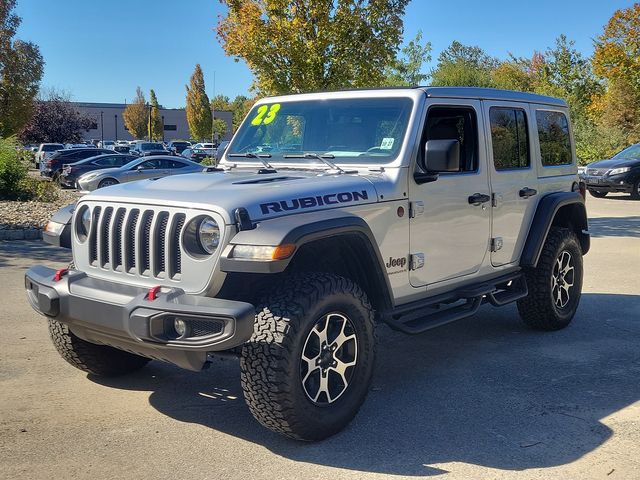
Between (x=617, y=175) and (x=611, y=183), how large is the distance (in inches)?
10.3

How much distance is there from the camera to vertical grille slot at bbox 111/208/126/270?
405 centimetres

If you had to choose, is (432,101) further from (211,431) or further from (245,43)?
(245,43)

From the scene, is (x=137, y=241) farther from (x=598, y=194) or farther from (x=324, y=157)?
(x=598, y=194)

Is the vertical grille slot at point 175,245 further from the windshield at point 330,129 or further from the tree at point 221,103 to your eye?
the tree at point 221,103

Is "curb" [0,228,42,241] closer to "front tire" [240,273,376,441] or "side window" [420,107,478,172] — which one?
"side window" [420,107,478,172]

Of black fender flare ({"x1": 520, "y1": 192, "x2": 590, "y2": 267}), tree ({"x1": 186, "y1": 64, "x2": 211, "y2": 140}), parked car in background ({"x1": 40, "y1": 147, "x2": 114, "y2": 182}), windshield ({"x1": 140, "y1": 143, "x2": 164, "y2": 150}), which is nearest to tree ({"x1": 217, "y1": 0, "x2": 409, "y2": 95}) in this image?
black fender flare ({"x1": 520, "y1": 192, "x2": 590, "y2": 267})

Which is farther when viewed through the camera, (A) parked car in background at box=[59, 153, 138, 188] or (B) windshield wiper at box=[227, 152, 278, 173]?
(A) parked car in background at box=[59, 153, 138, 188]

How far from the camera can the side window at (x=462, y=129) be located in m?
5.04

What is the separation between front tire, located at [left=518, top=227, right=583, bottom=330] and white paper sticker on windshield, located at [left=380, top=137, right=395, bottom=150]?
6.99 ft

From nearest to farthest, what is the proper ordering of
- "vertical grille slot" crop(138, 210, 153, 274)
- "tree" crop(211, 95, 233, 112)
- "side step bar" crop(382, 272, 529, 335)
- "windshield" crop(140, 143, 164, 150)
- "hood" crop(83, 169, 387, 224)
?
"hood" crop(83, 169, 387, 224), "vertical grille slot" crop(138, 210, 153, 274), "side step bar" crop(382, 272, 529, 335), "windshield" crop(140, 143, 164, 150), "tree" crop(211, 95, 233, 112)

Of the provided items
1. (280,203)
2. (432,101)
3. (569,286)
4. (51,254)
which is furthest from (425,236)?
(51,254)

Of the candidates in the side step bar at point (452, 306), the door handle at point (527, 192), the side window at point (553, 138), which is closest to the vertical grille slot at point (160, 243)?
the side step bar at point (452, 306)

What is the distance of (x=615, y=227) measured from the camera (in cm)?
1384

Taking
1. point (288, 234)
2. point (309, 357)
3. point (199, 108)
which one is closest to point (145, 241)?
point (288, 234)
